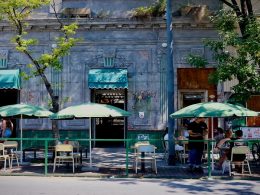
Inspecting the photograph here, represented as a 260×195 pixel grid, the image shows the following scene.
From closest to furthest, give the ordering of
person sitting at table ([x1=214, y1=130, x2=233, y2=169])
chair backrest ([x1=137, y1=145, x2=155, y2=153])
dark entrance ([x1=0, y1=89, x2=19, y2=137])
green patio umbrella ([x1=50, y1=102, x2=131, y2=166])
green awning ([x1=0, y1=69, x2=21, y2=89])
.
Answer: chair backrest ([x1=137, y1=145, x2=155, y2=153]) < green patio umbrella ([x1=50, y1=102, x2=131, y2=166]) < person sitting at table ([x1=214, y1=130, x2=233, y2=169]) < green awning ([x1=0, y1=69, x2=21, y2=89]) < dark entrance ([x1=0, y1=89, x2=19, y2=137])

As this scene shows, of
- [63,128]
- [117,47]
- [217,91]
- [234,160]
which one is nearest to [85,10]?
[117,47]

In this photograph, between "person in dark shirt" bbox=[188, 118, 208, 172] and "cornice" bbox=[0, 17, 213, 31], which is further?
"cornice" bbox=[0, 17, 213, 31]

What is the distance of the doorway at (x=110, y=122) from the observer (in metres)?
22.8

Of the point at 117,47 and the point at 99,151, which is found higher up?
the point at 117,47

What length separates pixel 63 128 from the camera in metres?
22.1

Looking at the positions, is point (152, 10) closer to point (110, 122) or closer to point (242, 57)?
point (110, 122)

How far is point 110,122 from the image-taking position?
23375 millimetres

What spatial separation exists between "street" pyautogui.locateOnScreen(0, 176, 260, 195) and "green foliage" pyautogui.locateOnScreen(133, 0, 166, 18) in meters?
10.9

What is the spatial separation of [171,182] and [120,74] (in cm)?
976

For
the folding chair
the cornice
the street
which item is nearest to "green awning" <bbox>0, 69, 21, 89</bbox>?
the cornice

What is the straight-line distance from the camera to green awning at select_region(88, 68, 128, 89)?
21.5m

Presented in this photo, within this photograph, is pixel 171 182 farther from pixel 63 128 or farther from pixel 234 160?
pixel 63 128

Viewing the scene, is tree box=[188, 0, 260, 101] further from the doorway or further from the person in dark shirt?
the doorway

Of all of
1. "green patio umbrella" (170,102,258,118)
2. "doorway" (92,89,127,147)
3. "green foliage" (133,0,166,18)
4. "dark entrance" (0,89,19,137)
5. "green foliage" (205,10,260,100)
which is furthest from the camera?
"dark entrance" (0,89,19,137)
